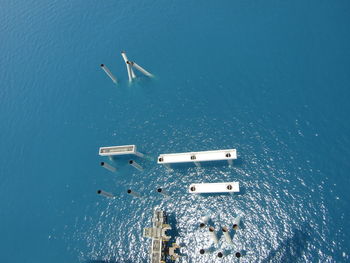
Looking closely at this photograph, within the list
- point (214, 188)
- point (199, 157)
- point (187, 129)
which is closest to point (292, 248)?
point (214, 188)

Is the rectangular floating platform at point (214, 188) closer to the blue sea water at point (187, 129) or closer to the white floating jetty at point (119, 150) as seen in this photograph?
the blue sea water at point (187, 129)

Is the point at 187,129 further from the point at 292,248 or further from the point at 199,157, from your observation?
the point at 292,248

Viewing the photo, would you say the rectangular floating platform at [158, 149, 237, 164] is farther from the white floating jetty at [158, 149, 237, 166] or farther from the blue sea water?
the blue sea water

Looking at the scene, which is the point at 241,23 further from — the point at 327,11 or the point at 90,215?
the point at 90,215

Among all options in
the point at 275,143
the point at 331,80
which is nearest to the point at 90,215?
the point at 275,143

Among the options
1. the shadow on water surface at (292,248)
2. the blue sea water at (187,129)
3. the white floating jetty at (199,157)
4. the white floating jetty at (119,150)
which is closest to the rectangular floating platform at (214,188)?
the blue sea water at (187,129)

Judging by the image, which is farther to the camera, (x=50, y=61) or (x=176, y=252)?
(x=50, y=61)
